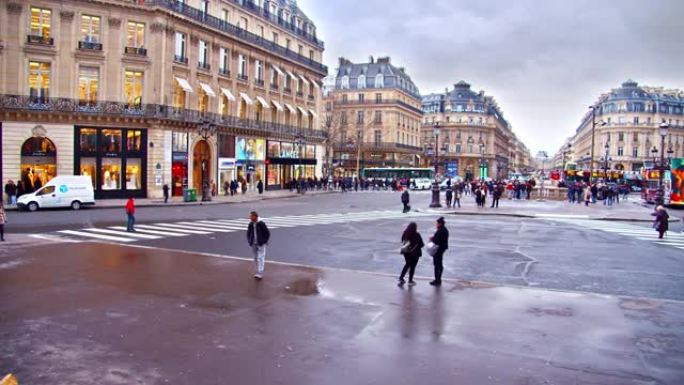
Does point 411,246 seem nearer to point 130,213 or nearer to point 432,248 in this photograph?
point 432,248

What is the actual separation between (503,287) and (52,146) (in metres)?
37.3

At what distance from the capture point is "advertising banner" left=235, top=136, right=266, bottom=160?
54219mm

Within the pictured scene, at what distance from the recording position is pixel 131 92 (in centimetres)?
4372

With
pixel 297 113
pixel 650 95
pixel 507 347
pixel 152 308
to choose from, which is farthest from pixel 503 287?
pixel 650 95

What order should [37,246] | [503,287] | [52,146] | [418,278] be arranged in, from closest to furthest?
[503,287] < [418,278] < [37,246] < [52,146]

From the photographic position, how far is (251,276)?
47.5ft

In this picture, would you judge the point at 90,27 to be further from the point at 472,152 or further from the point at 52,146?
the point at 472,152

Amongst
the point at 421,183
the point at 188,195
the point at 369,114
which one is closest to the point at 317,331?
the point at 188,195

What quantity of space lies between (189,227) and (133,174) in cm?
2141

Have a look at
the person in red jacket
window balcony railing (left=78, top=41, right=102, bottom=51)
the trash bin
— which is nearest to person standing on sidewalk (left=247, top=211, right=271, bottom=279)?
the person in red jacket

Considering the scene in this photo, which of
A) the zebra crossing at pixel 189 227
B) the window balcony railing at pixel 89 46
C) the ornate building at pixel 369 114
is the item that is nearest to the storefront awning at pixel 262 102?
the window balcony railing at pixel 89 46

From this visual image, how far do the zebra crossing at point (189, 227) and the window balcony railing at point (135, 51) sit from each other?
21.0 metres

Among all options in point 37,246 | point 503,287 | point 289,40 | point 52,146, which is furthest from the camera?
point 289,40

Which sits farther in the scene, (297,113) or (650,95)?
(650,95)
